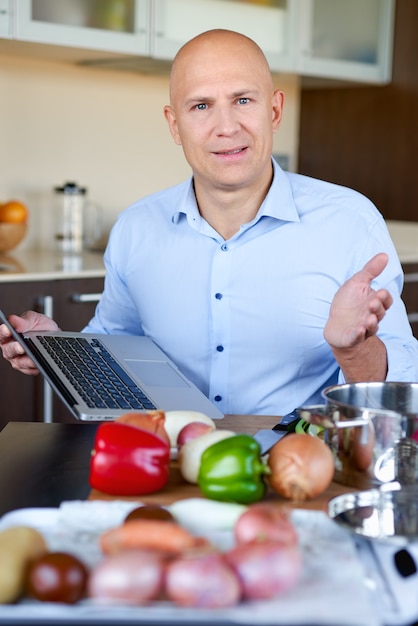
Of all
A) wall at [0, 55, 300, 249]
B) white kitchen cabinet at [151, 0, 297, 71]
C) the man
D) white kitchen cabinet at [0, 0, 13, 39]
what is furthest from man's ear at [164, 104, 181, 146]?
wall at [0, 55, 300, 249]

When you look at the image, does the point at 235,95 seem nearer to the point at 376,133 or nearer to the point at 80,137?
the point at 80,137

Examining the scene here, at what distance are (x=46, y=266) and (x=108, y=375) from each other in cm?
158

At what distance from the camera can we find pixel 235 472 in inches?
37.2

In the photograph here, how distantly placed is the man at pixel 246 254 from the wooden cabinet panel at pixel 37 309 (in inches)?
38.8

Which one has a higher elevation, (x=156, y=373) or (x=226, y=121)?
(x=226, y=121)

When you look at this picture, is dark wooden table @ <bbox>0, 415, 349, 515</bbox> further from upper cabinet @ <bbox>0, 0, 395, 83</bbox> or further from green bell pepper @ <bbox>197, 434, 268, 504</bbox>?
upper cabinet @ <bbox>0, 0, 395, 83</bbox>

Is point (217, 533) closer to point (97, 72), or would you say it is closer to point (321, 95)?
point (97, 72)

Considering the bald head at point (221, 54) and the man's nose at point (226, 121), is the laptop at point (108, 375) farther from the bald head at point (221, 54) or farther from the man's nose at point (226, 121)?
the bald head at point (221, 54)

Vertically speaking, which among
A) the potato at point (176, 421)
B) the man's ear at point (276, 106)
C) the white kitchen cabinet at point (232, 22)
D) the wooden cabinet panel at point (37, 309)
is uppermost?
the white kitchen cabinet at point (232, 22)

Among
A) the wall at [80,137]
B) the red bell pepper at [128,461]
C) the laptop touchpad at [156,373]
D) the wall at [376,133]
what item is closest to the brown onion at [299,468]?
the red bell pepper at [128,461]

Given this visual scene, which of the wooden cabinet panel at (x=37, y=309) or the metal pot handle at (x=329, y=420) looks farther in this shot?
the wooden cabinet panel at (x=37, y=309)

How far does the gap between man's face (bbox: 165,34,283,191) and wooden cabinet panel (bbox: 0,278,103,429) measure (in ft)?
3.79

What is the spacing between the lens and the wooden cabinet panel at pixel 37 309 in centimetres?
272

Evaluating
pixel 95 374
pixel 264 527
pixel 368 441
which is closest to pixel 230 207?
pixel 95 374
